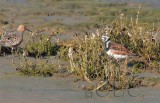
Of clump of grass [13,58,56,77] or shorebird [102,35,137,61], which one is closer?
clump of grass [13,58,56,77]

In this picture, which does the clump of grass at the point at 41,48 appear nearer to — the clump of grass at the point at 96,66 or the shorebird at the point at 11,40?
the shorebird at the point at 11,40

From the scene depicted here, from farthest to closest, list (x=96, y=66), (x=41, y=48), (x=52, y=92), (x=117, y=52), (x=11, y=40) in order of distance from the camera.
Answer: (x=11, y=40) < (x=41, y=48) < (x=117, y=52) < (x=96, y=66) < (x=52, y=92)

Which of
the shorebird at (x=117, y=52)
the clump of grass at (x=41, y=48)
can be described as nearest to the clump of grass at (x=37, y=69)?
the shorebird at (x=117, y=52)

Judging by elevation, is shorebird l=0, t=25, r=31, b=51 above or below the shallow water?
above

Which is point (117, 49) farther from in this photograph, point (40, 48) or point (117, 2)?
point (117, 2)

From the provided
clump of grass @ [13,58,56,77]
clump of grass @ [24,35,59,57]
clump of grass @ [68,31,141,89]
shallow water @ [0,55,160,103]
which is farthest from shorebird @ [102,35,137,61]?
clump of grass @ [24,35,59,57]

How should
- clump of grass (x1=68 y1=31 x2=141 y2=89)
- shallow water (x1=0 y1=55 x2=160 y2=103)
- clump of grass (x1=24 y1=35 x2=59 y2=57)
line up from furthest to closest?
clump of grass (x1=24 y1=35 x2=59 y2=57) → clump of grass (x1=68 y1=31 x2=141 y2=89) → shallow water (x1=0 y1=55 x2=160 y2=103)

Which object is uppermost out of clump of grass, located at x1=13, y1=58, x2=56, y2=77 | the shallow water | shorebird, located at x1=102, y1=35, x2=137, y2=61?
shorebird, located at x1=102, y1=35, x2=137, y2=61

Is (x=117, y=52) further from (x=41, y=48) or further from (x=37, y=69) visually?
(x=41, y=48)

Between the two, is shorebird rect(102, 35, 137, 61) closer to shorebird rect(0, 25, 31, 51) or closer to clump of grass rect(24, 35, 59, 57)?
clump of grass rect(24, 35, 59, 57)

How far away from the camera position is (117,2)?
24.2 metres

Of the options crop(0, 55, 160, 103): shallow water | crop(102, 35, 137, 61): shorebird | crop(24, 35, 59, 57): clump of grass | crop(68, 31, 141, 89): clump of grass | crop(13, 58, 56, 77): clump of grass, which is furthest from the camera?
crop(24, 35, 59, 57): clump of grass

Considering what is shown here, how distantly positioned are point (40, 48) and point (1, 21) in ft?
21.4

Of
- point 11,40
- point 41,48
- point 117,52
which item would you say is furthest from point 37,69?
point 11,40
